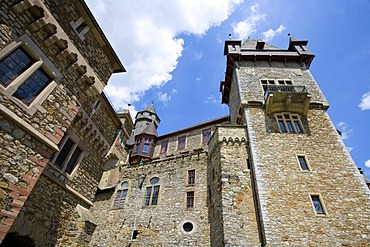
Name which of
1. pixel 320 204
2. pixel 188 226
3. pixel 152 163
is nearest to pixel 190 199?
pixel 188 226

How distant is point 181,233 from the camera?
47.6ft

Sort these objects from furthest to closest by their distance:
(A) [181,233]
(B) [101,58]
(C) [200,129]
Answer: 1. (C) [200,129]
2. (A) [181,233]
3. (B) [101,58]

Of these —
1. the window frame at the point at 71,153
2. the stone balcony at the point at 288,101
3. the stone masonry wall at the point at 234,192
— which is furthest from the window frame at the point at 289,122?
the window frame at the point at 71,153

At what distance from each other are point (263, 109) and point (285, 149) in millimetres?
3571

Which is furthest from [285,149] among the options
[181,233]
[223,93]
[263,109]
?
[223,93]

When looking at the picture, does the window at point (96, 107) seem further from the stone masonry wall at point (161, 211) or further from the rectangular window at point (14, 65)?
the stone masonry wall at point (161, 211)

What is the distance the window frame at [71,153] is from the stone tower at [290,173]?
7.77m

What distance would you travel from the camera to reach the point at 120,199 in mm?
18500

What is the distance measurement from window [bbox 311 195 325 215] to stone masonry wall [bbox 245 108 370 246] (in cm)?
20

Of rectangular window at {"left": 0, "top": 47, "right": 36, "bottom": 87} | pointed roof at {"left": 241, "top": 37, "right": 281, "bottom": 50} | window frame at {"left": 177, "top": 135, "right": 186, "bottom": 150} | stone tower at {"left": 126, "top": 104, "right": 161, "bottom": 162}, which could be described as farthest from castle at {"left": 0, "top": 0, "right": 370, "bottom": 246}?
window frame at {"left": 177, "top": 135, "right": 186, "bottom": 150}

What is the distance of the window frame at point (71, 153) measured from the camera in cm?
827

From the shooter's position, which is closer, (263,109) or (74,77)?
(74,77)

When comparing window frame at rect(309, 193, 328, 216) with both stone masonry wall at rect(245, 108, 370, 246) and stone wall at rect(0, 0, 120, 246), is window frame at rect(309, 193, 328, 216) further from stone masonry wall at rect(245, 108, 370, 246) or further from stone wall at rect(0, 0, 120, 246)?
stone wall at rect(0, 0, 120, 246)

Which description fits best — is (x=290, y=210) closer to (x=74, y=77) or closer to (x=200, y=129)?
(x=74, y=77)
